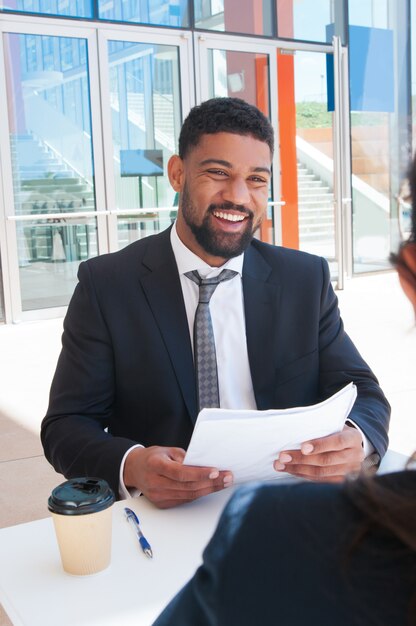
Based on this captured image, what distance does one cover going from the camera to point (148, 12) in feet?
26.3

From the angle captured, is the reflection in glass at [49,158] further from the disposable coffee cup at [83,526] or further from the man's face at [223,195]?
the disposable coffee cup at [83,526]

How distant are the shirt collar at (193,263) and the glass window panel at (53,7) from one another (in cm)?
597

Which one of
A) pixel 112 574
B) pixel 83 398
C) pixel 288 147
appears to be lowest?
pixel 112 574

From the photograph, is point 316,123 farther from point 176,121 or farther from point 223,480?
point 223,480

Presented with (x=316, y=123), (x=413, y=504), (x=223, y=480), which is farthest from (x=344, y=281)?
(x=413, y=504)

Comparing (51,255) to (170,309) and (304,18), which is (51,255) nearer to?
(304,18)

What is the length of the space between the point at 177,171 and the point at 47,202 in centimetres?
557

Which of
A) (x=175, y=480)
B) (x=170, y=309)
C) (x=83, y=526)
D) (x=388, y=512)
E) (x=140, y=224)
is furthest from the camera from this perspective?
(x=140, y=224)

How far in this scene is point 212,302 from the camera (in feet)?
6.81

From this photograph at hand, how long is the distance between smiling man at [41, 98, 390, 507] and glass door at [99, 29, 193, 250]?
5.86 metres

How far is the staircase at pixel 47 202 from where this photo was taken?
24.2 ft

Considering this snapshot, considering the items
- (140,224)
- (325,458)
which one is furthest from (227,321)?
(140,224)

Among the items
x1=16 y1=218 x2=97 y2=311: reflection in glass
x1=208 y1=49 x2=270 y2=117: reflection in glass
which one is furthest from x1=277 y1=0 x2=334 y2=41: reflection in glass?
x1=16 y1=218 x2=97 y2=311: reflection in glass

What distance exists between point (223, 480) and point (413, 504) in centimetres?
100
